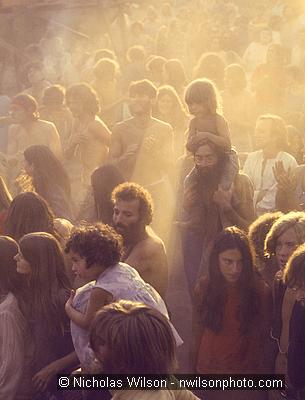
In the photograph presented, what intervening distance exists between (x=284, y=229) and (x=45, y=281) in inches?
61.3

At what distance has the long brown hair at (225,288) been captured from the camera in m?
5.46

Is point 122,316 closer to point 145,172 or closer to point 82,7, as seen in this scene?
point 145,172

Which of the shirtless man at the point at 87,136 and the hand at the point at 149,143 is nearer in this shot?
the hand at the point at 149,143

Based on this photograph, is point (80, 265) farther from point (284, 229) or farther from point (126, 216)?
point (284, 229)

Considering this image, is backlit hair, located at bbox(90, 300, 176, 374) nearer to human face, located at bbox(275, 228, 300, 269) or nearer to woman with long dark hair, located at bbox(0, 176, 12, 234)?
human face, located at bbox(275, 228, 300, 269)

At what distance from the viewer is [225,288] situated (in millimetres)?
5547

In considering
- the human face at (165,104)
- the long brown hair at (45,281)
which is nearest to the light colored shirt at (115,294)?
the long brown hair at (45,281)

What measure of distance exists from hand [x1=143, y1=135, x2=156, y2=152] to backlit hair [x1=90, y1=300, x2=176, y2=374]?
197 inches

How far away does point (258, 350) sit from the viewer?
549 centimetres

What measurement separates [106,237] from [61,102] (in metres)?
5.15

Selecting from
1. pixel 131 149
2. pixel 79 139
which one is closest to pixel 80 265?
pixel 131 149

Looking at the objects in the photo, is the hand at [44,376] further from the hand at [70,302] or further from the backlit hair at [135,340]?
the backlit hair at [135,340]

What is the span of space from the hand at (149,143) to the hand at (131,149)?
75 millimetres

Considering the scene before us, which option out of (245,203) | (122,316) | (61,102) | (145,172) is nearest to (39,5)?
(61,102)
